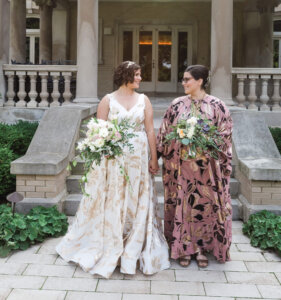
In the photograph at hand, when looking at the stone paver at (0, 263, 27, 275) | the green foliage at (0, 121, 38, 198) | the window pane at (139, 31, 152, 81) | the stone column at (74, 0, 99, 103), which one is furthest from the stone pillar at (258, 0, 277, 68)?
the stone paver at (0, 263, 27, 275)

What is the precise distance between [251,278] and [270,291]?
11.1 inches

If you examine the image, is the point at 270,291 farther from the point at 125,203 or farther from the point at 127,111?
the point at 127,111

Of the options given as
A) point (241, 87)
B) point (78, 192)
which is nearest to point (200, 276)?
point (78, 192)

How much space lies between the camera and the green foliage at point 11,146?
599cm

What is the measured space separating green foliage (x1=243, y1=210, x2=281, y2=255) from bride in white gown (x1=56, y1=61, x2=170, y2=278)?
3.74 ft

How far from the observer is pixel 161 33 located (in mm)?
15484

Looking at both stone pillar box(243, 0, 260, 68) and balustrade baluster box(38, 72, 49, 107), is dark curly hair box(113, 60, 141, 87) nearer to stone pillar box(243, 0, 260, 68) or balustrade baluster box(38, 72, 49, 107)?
balustrade baluster box(38, 72, 49, 107)

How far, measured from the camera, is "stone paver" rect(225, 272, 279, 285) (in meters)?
3.91

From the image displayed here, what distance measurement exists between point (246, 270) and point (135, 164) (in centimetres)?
148

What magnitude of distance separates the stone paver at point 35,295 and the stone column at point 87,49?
558 cm

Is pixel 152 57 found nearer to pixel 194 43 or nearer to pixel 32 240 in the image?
pixel 194 43

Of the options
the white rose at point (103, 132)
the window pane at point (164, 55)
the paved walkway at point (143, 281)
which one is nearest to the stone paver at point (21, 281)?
the paved walkway at point (143, 281)

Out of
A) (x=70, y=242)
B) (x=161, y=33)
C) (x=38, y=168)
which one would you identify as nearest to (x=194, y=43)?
(x=161, y=33)

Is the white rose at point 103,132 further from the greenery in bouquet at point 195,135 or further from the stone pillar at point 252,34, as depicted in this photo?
the stone pillar at point 252,34
